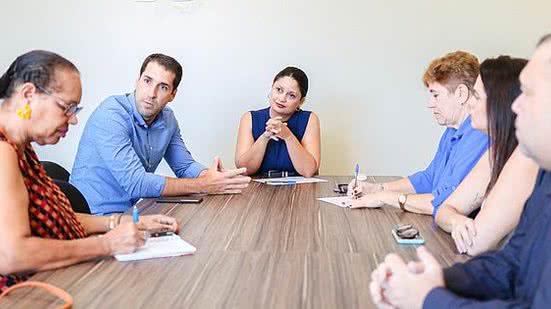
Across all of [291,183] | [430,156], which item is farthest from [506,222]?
[430,156]

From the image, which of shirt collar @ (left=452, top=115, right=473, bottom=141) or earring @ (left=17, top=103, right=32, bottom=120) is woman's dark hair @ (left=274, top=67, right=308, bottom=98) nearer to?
shirt collar @ (left=452, top=115, right=473, bottom=141)

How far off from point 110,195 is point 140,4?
5.00 feet

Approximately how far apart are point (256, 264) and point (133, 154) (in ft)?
3.95

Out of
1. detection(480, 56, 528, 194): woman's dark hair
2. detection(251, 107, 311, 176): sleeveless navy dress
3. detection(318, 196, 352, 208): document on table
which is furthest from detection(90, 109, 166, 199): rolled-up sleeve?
detection(480, 56, 528, 194): woman's dark hair

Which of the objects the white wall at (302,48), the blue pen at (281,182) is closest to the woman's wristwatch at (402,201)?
the blue pen at (281,182)

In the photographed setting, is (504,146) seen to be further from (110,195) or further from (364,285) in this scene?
(110,195)

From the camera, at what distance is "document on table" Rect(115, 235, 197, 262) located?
1520 mm

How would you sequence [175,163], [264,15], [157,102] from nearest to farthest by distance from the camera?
[157,102] → [175,163] → [264,15]

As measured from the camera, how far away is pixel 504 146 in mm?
1604

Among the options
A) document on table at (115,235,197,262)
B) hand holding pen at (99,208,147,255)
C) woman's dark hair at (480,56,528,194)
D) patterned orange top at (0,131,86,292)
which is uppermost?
woman's dark hair at (480,56,528,194)

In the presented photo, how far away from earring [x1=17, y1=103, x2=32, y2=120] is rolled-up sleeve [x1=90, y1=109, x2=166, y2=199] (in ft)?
3.14

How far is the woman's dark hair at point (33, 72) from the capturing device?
1513 mm

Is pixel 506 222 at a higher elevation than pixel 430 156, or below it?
higher

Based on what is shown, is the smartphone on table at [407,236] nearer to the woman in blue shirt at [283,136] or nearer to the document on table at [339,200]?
the document on table at [339,200]
